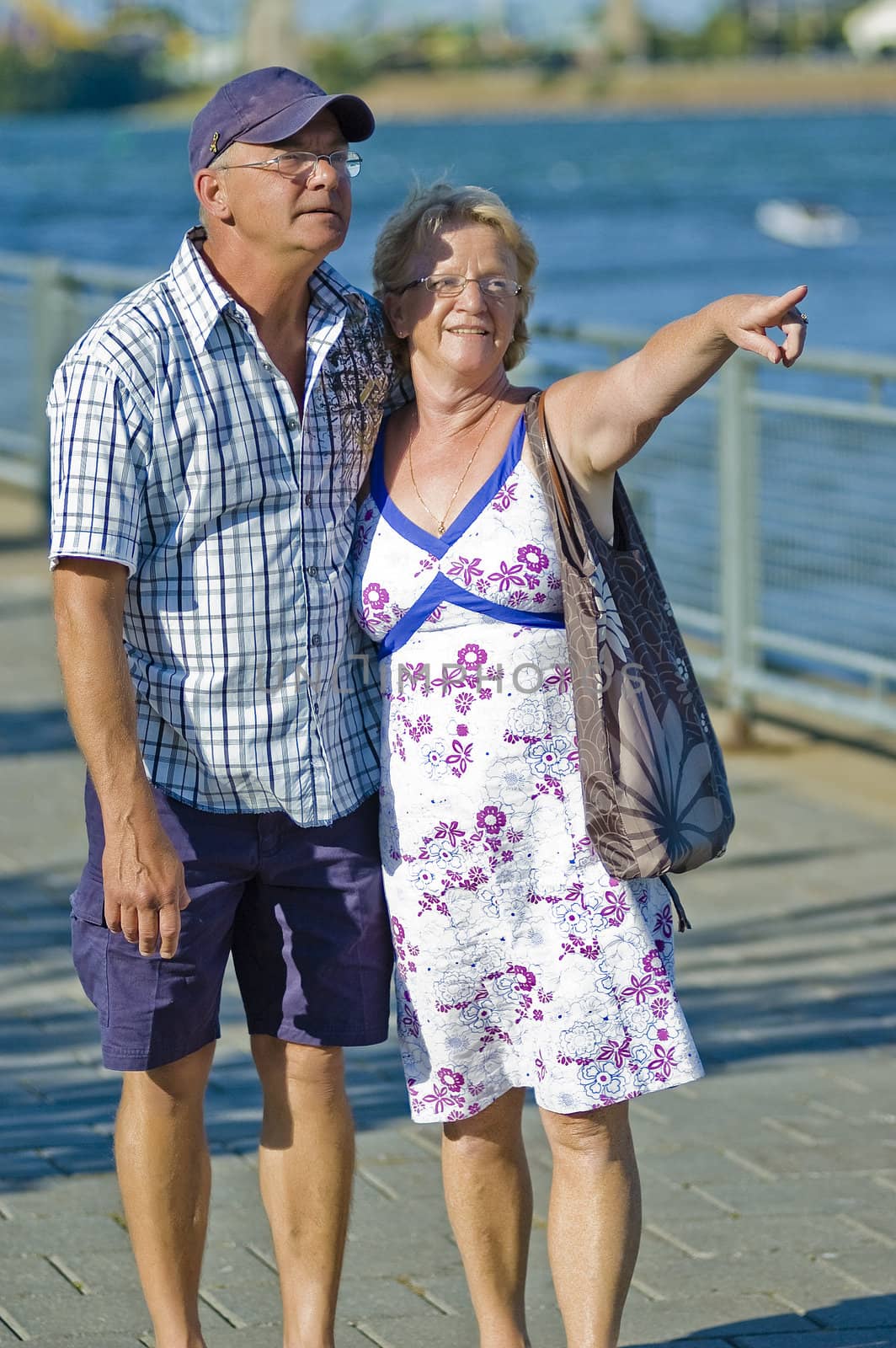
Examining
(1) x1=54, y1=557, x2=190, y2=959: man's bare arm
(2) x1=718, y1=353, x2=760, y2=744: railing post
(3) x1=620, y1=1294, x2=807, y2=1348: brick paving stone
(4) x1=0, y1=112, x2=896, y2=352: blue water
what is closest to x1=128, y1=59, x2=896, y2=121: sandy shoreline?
(4) x1=0, y1=112, x2=896, y2=352: blue water

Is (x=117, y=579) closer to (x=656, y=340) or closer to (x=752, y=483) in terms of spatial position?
(x=656, y=340)

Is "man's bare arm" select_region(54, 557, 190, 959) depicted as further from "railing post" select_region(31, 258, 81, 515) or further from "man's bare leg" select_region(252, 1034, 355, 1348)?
"railing post" select_region(31, 258, 81, 515)

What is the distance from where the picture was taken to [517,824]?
303 centimetres

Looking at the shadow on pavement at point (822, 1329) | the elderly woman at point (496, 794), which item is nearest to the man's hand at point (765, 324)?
the elderly woman at point (496, 794)

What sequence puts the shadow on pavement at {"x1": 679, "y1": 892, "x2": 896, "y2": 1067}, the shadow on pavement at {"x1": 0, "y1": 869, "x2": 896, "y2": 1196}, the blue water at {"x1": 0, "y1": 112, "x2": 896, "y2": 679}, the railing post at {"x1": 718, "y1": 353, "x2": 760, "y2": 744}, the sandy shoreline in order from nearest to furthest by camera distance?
the shadow on pavement at {"x1": 0, "y1": 869, "x2": 896, "y2": 1196} → the shadow on pavement at {"x1": 679, "y1": 892, "x2": 896, "y2": 1067} → the railing post at {"x1": 718, "y1": 353, "x2": 760, "y2": 744} → the blue water at {"x1": 0, "y1": 112, "x2": 896, "y2": 679} → the sandy shoreline

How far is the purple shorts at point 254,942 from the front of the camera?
305cm

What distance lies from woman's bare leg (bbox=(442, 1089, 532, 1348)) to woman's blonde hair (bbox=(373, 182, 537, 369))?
46.0 inches

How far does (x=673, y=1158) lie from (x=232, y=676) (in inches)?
62.7

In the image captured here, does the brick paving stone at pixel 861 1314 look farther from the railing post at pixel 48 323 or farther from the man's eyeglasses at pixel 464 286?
the railing post at pixel 48 323

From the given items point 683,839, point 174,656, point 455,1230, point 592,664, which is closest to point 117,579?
point 174,656

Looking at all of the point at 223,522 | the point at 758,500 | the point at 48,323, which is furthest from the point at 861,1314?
the point at 48,323

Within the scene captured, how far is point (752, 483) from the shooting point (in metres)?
Result: 7.48

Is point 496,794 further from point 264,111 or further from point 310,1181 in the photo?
point 264,111

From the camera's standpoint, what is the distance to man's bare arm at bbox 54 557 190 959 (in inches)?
113
